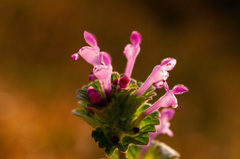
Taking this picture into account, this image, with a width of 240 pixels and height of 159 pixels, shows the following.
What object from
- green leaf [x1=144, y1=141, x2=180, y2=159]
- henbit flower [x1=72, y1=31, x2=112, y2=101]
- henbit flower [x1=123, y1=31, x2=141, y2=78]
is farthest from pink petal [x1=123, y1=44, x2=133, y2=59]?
green leaf [x1=144, y1=141, x2=180, y2=159]

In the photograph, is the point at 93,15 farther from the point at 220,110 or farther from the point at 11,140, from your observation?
the point at 11,140

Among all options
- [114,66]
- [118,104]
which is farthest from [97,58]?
[114,66]

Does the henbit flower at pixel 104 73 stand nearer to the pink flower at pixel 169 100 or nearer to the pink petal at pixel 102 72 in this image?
the pink petal at pixel 102 72

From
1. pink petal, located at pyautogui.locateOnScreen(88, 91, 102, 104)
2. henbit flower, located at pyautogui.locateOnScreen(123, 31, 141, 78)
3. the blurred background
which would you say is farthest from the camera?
the blurred background

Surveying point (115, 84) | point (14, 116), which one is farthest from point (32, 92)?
point (115, 84)

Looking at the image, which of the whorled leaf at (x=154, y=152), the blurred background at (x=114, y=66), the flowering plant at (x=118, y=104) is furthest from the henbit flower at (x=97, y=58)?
the blurred background at (x=114, y=66)

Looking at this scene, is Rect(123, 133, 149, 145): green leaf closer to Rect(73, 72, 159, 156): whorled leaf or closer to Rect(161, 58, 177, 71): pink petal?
Rect(73, 72, 159, 156): whorled leaf
